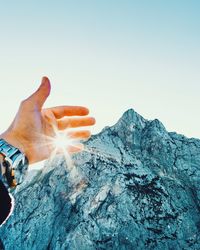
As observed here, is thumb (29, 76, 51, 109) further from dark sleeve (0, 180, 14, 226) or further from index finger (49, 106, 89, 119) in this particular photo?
dark sleeve (0, 180, 14, 226)

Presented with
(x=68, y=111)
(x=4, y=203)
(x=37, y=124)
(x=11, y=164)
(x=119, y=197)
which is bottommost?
(x=119, y=197)

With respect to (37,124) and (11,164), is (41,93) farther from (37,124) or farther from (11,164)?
(11,164)

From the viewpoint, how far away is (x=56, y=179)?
98.2ft

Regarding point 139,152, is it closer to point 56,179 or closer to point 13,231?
point 56,179

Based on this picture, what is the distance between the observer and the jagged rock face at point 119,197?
948 inches

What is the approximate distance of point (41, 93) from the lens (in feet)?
8.11

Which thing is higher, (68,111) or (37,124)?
(68,111)

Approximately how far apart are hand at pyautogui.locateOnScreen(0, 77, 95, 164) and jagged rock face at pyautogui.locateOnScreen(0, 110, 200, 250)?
889 inches

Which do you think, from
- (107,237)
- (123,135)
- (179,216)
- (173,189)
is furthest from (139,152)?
(107,237)

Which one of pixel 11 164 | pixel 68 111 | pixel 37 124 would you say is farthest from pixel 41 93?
pixel 11 164

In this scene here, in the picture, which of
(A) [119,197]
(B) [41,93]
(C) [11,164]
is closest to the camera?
(C) [11,164]

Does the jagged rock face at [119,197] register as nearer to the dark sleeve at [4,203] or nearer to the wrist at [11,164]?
the wrist at [11,164]

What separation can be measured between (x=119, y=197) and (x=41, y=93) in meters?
24.2

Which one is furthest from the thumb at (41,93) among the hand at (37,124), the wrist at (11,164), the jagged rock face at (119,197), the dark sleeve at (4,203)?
the jagged rock face at (119,197)
